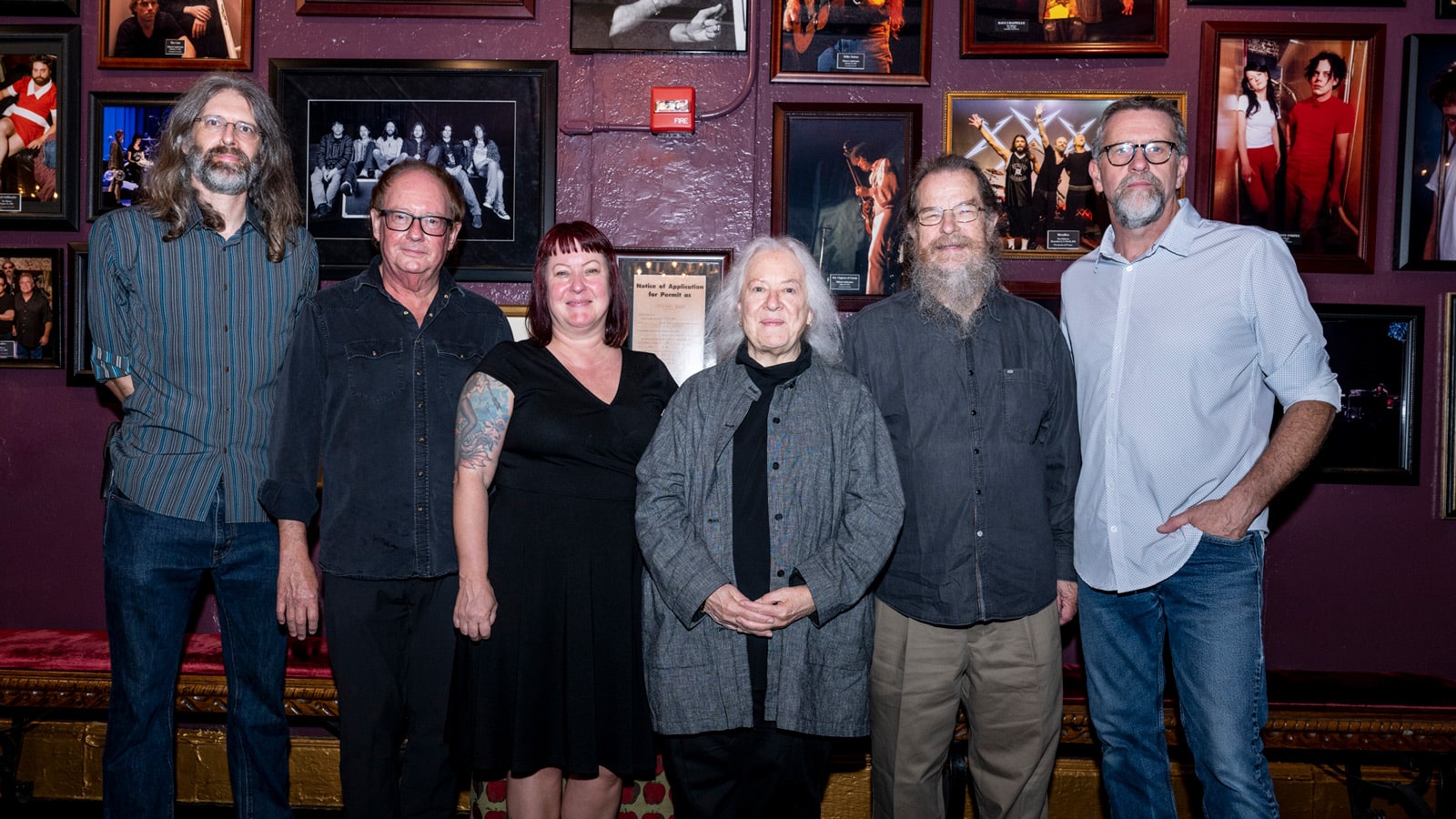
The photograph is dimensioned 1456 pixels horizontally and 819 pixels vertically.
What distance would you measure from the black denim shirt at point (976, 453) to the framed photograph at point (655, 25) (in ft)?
4.66

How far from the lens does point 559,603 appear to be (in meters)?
2.34

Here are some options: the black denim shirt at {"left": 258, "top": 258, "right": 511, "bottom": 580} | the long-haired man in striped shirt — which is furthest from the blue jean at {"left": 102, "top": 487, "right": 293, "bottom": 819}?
the black denim shirt at {"left": 258, "top": 258, "right": 511, "bottom": 580}

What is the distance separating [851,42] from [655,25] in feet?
2.27

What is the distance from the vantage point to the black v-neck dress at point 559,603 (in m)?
2.33

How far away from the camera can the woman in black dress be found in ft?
7.64

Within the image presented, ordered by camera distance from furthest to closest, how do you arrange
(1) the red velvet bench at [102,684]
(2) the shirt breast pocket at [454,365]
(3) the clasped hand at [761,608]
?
(1) the red velvet bench at [102,684] < (2) the shirt breast pocket at [454,365] < (3) the clasped hand at [761,608]

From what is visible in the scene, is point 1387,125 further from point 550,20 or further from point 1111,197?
point 550,20

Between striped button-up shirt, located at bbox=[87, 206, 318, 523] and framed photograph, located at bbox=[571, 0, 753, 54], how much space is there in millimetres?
1506

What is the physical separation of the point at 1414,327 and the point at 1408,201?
1.44ft

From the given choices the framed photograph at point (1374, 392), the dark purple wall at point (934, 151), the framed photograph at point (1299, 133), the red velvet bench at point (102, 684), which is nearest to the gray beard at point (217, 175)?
the dark purple wall at point (934, 151)

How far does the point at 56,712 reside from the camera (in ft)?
11.5

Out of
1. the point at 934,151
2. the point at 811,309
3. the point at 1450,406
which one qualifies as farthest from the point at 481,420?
the point at 1450,406

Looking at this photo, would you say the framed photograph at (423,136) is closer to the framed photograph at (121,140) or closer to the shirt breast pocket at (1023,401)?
the framed photograph at (121,140)

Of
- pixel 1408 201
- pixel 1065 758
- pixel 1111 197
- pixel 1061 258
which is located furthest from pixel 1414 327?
pixel 1065 758
